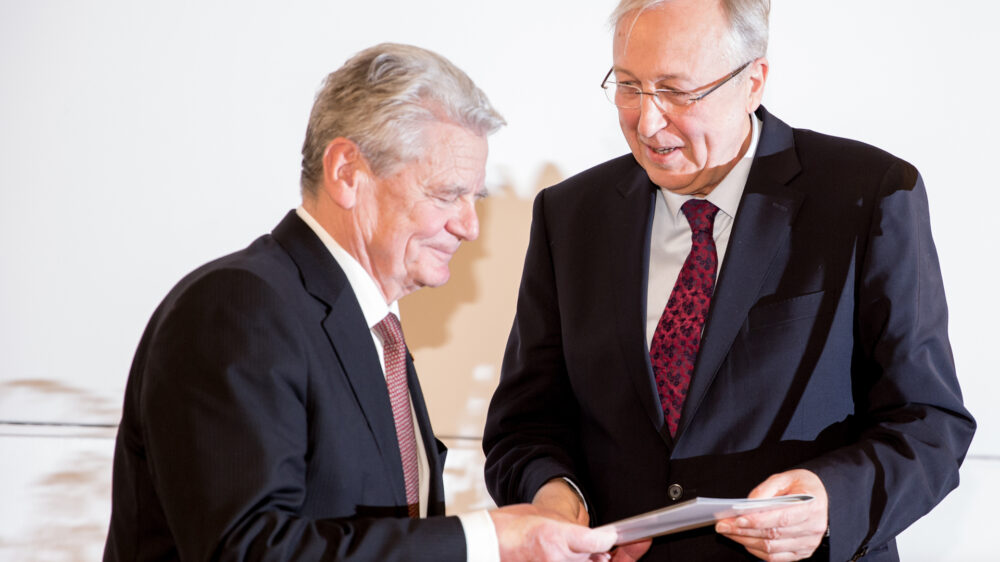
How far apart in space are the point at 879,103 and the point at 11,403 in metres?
2.48

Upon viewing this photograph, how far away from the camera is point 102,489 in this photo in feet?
9.77

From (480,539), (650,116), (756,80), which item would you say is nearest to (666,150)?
(650,116)

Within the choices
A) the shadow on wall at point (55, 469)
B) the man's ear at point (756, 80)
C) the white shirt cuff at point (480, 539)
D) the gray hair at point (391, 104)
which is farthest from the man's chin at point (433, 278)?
the shadow on wall at point (55, 469)

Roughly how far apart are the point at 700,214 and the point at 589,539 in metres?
0.72

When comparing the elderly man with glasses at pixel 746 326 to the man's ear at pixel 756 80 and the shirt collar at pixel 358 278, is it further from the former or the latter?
the shirt collar at pixel 358 278

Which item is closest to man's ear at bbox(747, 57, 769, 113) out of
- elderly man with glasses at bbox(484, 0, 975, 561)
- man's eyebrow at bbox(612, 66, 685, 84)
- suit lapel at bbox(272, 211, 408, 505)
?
elderly man with glasses at bbox(484, 0, 975, 561)

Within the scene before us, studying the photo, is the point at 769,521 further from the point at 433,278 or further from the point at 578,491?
the point at 433,278

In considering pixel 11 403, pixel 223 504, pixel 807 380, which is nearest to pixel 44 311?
pixel 11 403

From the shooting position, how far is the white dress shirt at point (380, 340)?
142cm

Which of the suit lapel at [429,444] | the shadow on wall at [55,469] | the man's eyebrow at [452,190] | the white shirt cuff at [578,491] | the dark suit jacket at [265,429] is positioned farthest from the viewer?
the shadow on wall at [55,469]

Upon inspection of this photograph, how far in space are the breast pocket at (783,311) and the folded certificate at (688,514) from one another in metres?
0.35

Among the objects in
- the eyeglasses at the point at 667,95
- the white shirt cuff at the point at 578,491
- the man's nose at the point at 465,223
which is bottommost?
the white shirt cuff at the point at 578,491

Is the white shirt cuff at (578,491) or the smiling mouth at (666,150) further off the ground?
the smiling mouth at (666,150)

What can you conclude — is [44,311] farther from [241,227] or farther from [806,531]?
[806,531]
